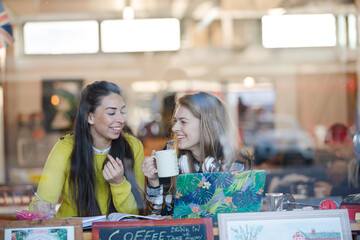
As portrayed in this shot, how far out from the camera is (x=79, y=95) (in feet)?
7.90

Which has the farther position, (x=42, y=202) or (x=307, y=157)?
(x=307, y=157)

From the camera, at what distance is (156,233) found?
193 centimetres

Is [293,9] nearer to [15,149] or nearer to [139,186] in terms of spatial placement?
[15,149]

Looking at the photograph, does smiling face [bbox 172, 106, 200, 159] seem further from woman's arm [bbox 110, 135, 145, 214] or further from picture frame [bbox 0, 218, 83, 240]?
picture frame [bbox 0, 218, 83, 240]

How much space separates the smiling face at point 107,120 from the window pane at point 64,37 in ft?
6.99

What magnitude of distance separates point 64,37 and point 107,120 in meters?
2.42

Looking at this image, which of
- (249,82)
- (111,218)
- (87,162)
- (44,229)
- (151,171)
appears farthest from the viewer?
(249,82)

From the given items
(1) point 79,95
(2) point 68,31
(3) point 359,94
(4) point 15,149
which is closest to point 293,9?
(3) point 359,94

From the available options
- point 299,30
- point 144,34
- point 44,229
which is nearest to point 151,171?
point 44,229

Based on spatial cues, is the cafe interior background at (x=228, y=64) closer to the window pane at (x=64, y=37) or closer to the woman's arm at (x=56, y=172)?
the window pane at (x=64, y=37)

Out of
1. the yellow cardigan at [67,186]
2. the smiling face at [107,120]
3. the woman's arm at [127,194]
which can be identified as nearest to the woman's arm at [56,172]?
the yellow cardigan at [67,186]

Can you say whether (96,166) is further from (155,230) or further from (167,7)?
(167,7)

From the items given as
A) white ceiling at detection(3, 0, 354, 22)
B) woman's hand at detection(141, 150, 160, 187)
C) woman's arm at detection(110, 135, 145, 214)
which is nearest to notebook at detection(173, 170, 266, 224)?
woman's hand at detection(141, 150, 160, 187)

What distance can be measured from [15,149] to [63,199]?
4.13m
